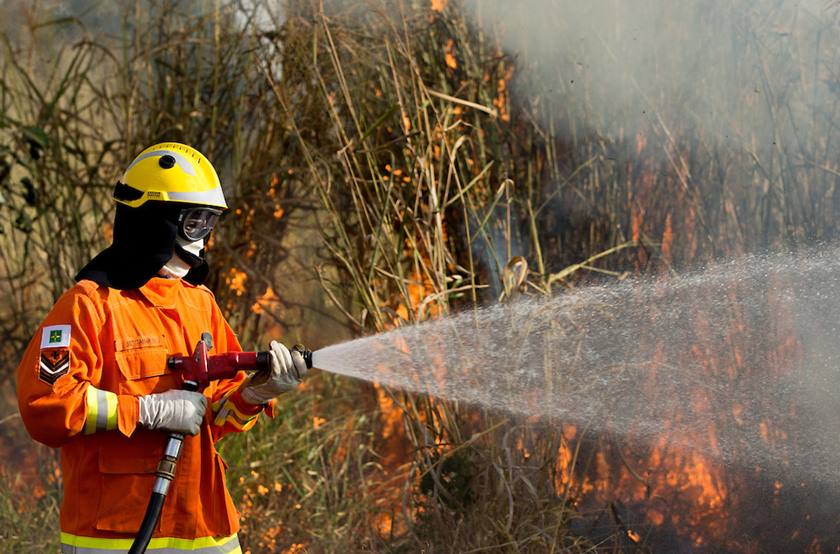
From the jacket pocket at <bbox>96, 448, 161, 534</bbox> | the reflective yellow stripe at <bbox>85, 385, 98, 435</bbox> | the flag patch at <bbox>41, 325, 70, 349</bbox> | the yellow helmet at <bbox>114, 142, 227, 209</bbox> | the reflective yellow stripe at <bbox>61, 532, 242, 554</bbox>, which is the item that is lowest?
the reflective yellow stripe at <bbox>61, 532, 242, 554</bbox>

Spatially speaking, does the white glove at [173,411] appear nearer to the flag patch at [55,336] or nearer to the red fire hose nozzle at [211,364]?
the red fire hose nozzle at [211,364]

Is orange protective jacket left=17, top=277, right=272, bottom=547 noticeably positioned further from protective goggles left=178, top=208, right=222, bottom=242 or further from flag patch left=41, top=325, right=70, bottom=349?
protective goggles left=178, top=208, right=222, bottom=242

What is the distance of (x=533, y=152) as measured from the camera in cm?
526

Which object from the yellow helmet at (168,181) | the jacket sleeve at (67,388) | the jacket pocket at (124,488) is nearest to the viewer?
the jacket sleeve at (67,388)

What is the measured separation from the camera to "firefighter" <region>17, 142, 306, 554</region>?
2.84 m

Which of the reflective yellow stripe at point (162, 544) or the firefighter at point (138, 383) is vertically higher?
the firefighter at point (138, 383)

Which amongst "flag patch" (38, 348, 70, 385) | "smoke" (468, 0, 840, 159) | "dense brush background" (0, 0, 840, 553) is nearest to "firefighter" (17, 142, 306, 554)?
"flag patch" (38, 348, 70, 385)

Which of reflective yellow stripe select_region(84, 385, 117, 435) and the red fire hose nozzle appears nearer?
reflective yellow stripe select_region(84, 385, 117, 435)

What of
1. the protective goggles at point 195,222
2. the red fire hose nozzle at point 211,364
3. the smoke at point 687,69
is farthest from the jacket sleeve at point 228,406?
the smoke at point 687,69

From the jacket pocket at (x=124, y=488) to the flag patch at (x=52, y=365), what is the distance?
27 cm

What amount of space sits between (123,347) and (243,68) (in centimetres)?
323

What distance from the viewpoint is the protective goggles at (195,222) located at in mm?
3088

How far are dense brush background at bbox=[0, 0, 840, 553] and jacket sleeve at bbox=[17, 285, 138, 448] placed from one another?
1.65m

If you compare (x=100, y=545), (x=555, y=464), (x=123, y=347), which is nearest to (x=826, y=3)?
(x=555, y=464)
